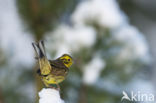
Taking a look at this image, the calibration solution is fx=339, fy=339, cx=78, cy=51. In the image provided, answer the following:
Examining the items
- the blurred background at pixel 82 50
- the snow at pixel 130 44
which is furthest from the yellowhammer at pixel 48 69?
the snow at pixel 130 44

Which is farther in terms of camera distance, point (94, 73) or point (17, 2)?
point (17, 2)

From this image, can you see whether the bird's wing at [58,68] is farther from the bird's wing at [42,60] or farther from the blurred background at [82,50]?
the blurred background at [82,50]

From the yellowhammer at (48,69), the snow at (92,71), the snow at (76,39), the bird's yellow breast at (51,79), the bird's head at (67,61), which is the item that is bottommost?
the bird's yellow breast at (51,79)

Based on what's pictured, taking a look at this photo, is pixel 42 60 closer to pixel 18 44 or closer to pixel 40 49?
pixel 40 49

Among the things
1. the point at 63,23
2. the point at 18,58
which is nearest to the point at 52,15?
the point at 63,23

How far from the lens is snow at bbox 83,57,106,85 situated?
69cm

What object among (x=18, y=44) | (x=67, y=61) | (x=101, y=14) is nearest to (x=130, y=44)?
(x=101, y=14)

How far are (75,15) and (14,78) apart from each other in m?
0.23

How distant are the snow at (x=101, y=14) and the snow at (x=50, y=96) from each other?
532 mm

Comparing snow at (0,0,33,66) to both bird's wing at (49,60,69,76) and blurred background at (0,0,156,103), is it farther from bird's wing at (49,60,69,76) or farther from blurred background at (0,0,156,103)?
bird's wing at (49,60,69,76)

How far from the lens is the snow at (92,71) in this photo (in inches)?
27.4

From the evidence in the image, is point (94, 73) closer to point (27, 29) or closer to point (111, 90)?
point (111, 90)

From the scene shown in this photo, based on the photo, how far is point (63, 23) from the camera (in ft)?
2.90

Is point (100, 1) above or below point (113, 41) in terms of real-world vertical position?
above
